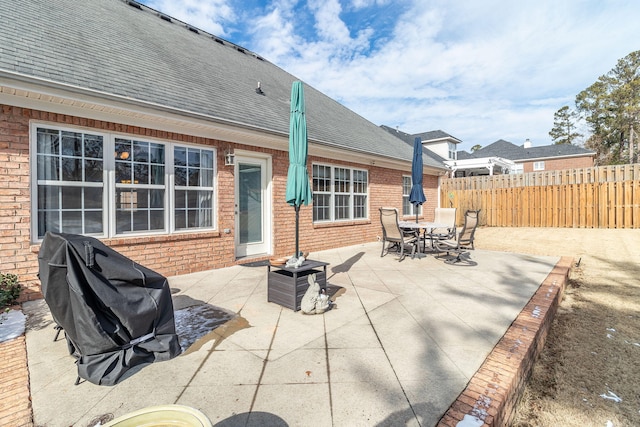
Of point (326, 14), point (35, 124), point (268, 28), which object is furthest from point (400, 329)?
point (268, 28)

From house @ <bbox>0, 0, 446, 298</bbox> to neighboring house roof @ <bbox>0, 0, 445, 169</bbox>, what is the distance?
35mm

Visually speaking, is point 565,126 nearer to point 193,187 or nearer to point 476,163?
point 476,163

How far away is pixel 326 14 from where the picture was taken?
9.41 metres

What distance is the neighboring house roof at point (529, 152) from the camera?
96.6 ft

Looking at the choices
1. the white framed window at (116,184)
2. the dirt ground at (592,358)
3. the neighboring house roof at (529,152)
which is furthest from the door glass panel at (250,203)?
the neighboring house roof at (529,152)

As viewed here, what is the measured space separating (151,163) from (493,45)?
35.8 feet

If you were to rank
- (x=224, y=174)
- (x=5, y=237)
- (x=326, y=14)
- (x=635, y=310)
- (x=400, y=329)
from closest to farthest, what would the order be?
1. (x=400, y=329)
2. (x=5, y=237)
3. (x=635, y=310)
4. (x=224, y=174)
5. (x=326, y=14)

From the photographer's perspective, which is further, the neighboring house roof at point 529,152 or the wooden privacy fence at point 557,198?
the neighboring house roof at point 529,152

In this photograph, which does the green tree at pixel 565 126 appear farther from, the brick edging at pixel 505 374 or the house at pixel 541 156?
the brick edging at pixel 505 374

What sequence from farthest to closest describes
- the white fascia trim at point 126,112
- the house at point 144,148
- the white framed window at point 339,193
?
the white framed window at point 339,193
the house at point 144,148
the white fascia trim at point 126,112

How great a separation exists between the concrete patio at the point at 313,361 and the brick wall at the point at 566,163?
3243 centimetres

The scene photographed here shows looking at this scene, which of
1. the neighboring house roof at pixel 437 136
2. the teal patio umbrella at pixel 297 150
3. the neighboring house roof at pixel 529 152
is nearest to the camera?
the teal patio umbrella at pixel 297 150

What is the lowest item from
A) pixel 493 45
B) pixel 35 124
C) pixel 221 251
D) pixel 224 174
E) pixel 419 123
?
pixel 221 251

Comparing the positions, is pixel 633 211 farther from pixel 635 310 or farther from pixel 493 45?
pixel 635 310
